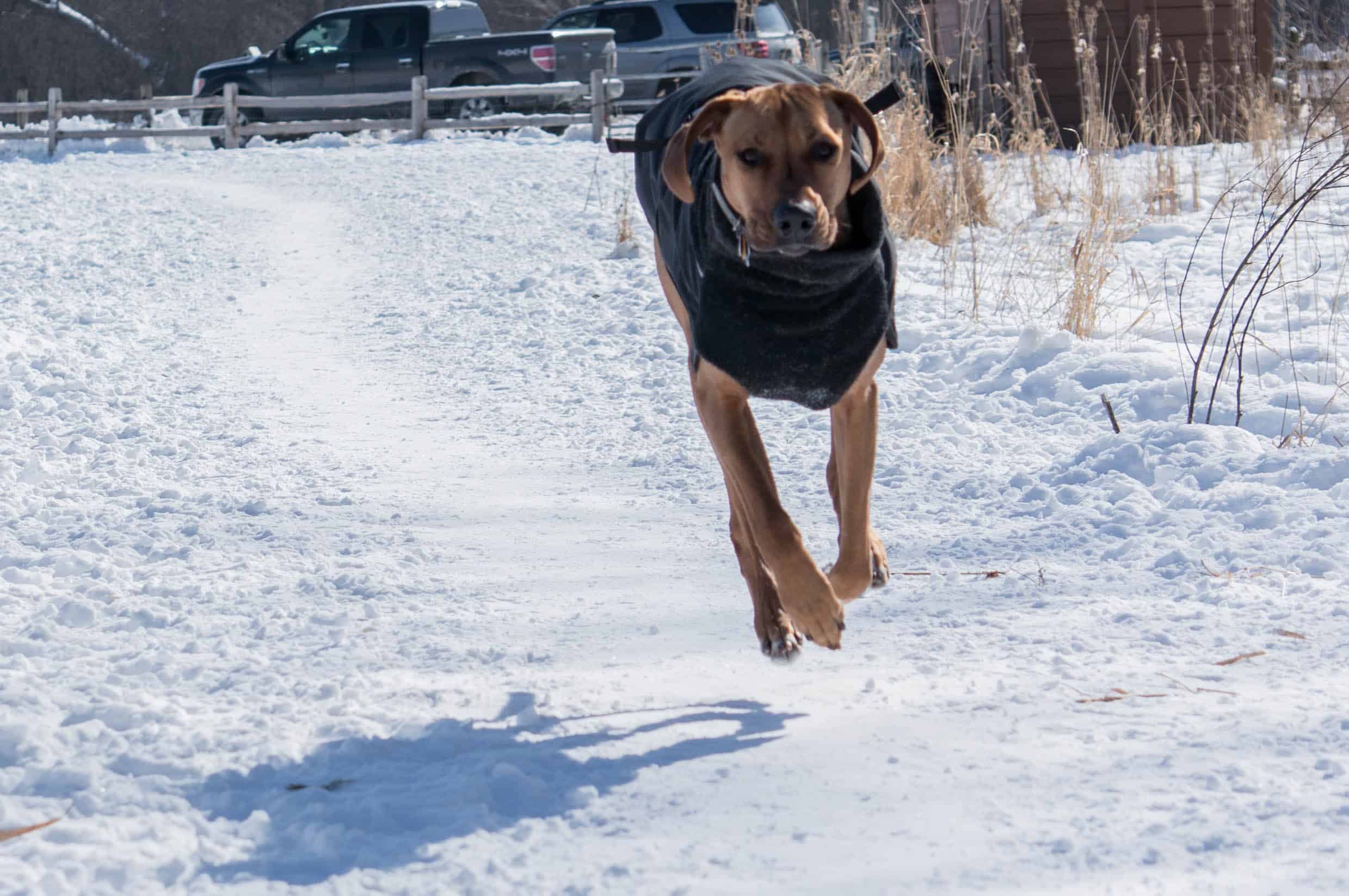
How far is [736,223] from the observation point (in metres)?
3.23

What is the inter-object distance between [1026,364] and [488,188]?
791 cm

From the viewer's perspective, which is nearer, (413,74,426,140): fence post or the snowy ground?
the snowy ground

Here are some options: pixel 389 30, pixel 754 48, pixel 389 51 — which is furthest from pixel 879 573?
pixel 389 30

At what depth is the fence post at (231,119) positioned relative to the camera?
18.6 m

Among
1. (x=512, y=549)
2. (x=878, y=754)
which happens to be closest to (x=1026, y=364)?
(x=512, y=549)

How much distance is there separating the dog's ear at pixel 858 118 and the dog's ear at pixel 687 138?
22 centimetres

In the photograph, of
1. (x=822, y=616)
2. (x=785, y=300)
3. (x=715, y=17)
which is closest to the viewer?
(x=822, y=616)

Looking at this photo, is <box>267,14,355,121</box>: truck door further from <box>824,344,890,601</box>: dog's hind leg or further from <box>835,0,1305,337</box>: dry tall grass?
<box>824,344,890,601</box>: dog's hind leg

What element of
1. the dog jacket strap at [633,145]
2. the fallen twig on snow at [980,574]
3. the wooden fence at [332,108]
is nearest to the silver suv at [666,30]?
the wooden fence at [332,108]

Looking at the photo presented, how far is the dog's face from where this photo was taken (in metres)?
3.09

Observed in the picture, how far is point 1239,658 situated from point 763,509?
3.61ft

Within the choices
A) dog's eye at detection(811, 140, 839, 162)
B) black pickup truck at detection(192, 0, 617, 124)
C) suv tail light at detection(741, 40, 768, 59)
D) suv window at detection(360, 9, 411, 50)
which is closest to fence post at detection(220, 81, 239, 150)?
black pickup truck at detection(192, 0, 617, 124)

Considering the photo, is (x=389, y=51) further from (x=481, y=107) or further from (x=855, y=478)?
(x=855, y=478)

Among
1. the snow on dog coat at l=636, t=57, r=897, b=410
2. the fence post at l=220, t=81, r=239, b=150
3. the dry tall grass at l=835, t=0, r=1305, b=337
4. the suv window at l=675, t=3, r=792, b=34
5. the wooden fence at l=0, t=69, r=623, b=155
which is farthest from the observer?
the suv window at l=675, t=3, r=792, b=34
